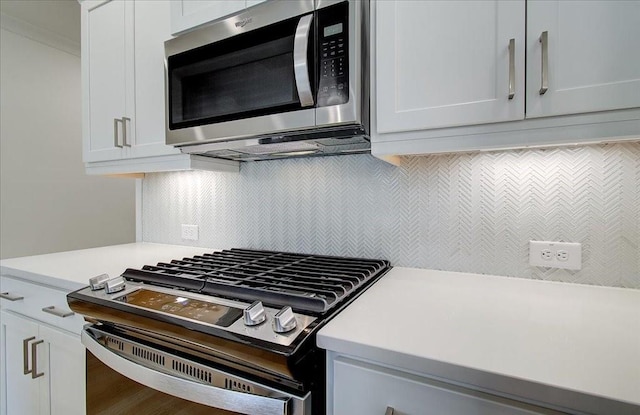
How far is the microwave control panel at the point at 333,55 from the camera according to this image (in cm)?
93

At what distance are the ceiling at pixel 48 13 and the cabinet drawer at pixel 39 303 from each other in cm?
207

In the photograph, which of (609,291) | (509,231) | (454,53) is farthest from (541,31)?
(609,291)

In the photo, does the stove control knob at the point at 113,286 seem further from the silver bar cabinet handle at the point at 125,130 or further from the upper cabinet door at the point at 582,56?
the upper cabinet door at the point at 582,56

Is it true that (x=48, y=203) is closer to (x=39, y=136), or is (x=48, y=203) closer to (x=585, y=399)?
(x=39, y=136)

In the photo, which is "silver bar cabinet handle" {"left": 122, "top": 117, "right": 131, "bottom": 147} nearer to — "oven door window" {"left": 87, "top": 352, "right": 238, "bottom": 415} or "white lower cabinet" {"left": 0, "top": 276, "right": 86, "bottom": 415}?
"white lower cabinet" {"left": 0, "top": 276, "right": 86, "bottom": 415}

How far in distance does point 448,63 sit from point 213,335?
3.06ft

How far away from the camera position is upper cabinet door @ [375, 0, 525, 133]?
801 millimetres

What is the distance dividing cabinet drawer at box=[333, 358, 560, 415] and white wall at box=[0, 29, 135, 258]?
2.96 meters

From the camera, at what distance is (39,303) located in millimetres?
1244

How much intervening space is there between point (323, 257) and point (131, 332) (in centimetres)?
73

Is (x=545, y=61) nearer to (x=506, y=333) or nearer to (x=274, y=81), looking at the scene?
(x=506, y=333)

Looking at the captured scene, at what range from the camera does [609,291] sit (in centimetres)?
94

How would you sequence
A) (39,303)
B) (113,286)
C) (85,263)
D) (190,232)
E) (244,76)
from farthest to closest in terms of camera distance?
(190,232) → (85,263) → (39,303) → (244,76) → (113,286)

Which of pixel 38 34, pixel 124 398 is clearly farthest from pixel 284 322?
pixel 38 34
